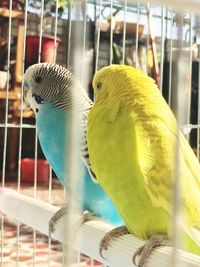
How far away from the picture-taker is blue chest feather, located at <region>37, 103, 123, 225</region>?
74cm

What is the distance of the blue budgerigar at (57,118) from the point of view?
743mm

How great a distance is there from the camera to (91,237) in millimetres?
544

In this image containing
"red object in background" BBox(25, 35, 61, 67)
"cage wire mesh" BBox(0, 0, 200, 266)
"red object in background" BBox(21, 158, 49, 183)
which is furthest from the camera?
"red object in background" BBox(21, 158, 49, 183)

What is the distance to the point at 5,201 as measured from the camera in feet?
2.50

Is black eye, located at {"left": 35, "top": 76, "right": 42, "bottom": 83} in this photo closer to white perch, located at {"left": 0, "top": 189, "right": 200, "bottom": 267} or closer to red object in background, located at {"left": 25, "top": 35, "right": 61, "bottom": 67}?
white perch, located at {"left": 0, "top": 189, "right": 200, "bottom": 267}

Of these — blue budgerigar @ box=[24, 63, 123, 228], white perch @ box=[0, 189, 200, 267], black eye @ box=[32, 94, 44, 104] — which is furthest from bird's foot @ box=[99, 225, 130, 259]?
black eye @ box=[32, 94, 44, 104]

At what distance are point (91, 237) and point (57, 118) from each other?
29cm

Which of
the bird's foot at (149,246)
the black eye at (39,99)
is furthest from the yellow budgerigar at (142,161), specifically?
the black eye at (39,99)

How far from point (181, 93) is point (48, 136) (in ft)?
1.77

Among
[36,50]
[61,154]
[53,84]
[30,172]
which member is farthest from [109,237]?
[30,172]

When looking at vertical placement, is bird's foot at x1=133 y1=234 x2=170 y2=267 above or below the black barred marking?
below

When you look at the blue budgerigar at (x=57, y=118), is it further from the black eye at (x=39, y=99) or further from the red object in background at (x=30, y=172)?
the red object in background at (x=30, y=172)

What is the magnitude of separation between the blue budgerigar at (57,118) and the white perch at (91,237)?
0.29ft

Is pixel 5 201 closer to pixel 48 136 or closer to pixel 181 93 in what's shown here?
pixel 48 136
